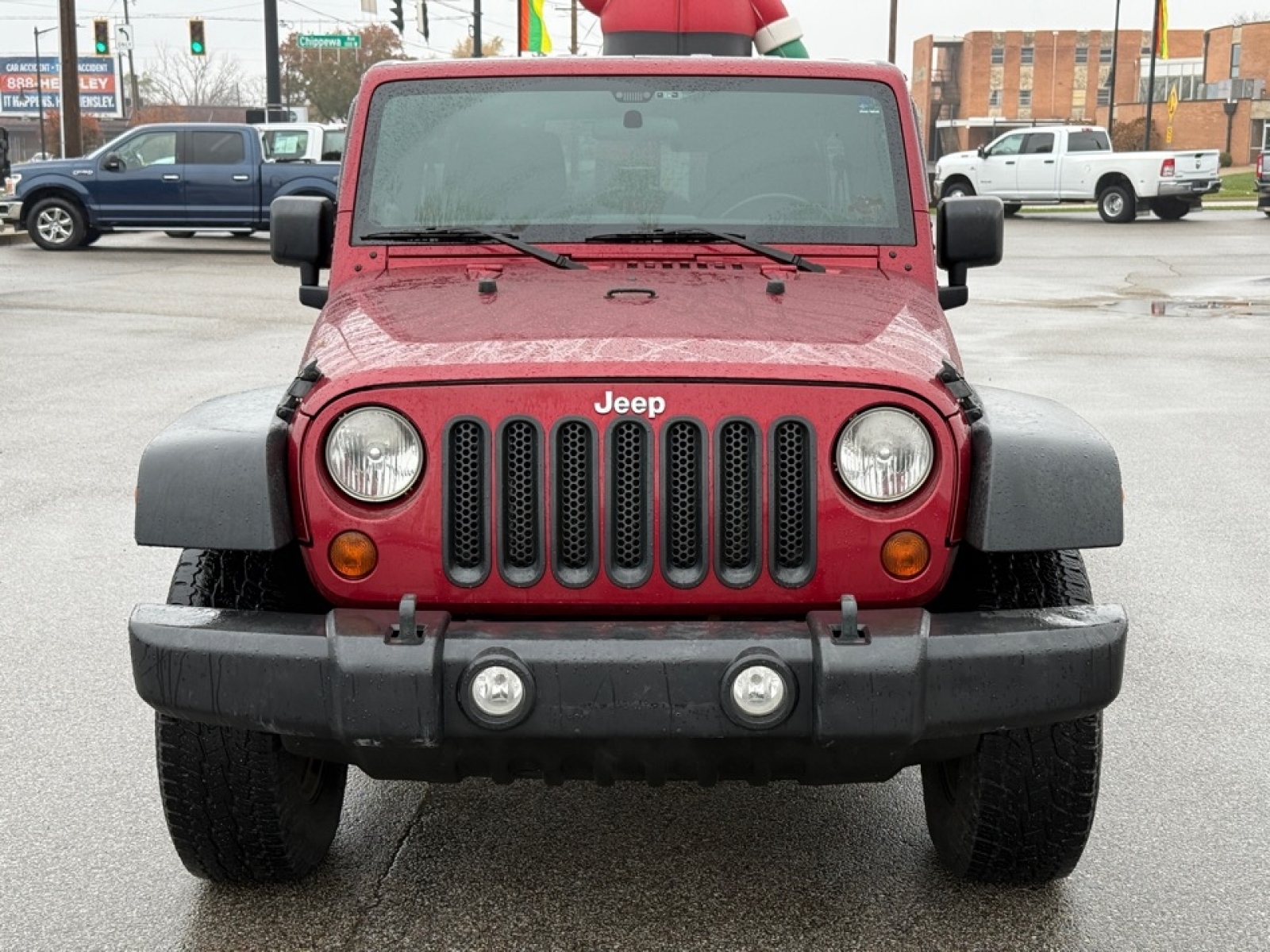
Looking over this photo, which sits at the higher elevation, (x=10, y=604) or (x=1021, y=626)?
(x=1021, y=626)

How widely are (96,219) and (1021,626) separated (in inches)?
888

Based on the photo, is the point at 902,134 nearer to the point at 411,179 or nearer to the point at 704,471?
the point at 411,179

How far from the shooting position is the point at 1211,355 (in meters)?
13.5

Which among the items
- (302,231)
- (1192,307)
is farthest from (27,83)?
(302,231)

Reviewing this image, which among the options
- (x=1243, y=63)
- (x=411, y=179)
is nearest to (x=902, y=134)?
(x=411, y=179)

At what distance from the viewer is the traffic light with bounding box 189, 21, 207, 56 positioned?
37.4 metres

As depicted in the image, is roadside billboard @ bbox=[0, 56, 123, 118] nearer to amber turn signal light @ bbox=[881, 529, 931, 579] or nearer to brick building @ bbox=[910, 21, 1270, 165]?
brick building @ bbox=[910, 21, 1270, 165]

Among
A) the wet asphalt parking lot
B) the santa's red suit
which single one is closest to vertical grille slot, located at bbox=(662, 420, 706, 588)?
the wet asphalt parking lot

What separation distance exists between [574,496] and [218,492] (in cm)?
69

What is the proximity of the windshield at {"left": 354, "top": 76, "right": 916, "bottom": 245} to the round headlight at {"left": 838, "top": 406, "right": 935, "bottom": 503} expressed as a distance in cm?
125

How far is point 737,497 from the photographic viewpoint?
10.8ft

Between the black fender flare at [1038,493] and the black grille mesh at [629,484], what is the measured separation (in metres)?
0.65

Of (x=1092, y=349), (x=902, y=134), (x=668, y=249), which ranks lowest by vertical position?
(x=1092, y=349)

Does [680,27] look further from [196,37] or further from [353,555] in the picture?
[196,37]
